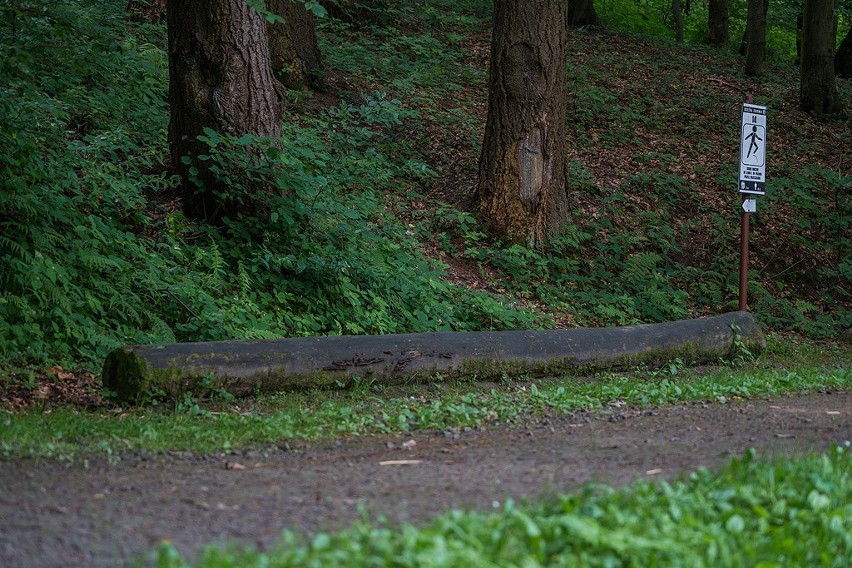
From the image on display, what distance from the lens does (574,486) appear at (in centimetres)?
443

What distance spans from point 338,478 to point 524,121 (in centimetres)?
921

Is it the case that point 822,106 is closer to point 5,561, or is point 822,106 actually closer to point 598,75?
point 598,75

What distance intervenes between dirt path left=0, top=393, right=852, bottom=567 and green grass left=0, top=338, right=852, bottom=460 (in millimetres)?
298

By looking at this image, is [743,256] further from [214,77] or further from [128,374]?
[128,374]

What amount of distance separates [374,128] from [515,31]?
152 inches

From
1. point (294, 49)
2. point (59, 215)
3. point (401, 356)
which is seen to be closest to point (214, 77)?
point (59, 215)

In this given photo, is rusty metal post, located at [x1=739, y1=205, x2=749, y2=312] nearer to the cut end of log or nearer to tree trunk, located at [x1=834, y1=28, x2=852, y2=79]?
the cut end of log

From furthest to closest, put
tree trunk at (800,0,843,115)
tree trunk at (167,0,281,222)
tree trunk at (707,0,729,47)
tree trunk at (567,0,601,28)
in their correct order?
tree trunk at (707,0,729,47) < tree trunk at (567,0,601,28) < tree trunk at (800,0,843,115) < tree trunk at (167,0,281,222)

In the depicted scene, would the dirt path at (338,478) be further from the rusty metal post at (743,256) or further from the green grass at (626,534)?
the rusty metal post at (743,256)

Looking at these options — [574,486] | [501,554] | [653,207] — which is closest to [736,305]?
[653,207]

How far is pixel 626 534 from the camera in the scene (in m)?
3.43

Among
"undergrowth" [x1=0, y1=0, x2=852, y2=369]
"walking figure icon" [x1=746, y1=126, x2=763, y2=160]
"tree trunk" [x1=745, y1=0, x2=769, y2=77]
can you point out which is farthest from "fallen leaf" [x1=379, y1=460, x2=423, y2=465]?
"tree trunk" [x1=745, y1=0, x2=769, y2=77]

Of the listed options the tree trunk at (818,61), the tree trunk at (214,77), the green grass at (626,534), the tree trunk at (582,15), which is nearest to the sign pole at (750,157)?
the tree trunk at (214,77)

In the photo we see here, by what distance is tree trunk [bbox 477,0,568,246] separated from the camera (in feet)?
42.7
